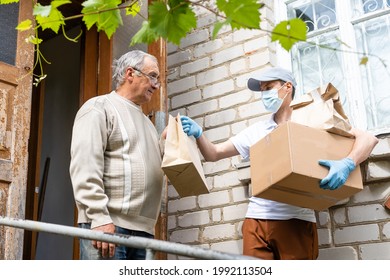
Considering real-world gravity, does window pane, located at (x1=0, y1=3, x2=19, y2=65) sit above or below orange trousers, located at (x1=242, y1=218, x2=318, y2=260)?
above

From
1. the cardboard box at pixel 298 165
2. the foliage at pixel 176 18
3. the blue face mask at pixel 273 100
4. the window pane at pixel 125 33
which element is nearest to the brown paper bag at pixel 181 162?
the cardboard box at pixel 298 165

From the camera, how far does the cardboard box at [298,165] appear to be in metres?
2.23

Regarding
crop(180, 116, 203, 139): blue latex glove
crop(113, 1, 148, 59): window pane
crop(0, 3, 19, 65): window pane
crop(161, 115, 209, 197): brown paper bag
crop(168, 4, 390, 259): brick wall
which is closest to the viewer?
crop(161, 115, 209, 197): brown paper bag

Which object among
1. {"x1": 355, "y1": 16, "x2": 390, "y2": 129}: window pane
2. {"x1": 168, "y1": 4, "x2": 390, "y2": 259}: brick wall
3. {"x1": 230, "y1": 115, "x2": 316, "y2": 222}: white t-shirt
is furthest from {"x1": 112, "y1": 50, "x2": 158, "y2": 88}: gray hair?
{"x1": 355, "y1": 16, "x2": 390, "y2": 129}: window pane

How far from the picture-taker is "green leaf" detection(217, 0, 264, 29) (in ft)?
3.59

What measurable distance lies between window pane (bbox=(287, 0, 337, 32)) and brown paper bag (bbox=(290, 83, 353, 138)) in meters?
0.89

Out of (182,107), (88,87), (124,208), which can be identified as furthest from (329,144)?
(88,87)

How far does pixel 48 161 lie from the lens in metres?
4.66

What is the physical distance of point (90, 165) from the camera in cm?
224

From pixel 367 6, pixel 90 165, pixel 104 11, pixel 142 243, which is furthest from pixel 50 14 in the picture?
pixel 367 6

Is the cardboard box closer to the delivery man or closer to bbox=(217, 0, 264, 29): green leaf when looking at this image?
the delivery man

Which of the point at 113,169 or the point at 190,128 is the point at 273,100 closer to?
the point at 190,128

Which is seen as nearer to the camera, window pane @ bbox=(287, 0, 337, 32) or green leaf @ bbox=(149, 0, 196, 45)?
green leaf @ bbox=(149, 0, 196, 45)

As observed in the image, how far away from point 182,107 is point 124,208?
1.40 m
